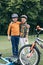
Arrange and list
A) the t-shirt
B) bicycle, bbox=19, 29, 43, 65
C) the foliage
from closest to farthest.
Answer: bicycle, bbox=19, 29, 43, 65 < the t-shirt < the foliage

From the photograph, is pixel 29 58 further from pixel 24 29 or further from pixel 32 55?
pixel 24 29

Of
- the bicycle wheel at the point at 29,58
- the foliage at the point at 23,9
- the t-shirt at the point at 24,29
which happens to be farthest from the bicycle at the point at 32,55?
the foliage at the point at 23,9

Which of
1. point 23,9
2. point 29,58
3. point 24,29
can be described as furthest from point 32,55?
point 23,9

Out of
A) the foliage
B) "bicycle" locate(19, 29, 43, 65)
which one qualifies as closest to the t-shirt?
"bicycle" locate(19, 29, 43, 65)

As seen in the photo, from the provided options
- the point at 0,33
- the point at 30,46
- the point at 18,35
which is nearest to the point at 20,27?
the point at 18,35

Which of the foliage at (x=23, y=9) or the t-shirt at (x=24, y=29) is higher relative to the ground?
the t-shirt at (x=24, y=29)

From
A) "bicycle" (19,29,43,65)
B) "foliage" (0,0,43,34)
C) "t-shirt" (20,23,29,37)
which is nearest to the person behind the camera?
"bicycle" (19,29,43,65)

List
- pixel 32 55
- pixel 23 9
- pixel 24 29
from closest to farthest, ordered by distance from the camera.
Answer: pixel 32 55 → pixel 24 29 → pixel 23 9

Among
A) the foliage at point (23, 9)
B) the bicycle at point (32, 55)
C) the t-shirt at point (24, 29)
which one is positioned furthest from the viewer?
the foliage at point (23, 9)

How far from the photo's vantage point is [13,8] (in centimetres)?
2569

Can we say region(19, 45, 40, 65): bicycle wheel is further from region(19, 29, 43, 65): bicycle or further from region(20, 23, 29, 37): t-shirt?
region(20, 23, 29, 37): t-shirt

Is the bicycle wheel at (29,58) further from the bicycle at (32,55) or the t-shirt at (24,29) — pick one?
the t-shirt at (24,29)

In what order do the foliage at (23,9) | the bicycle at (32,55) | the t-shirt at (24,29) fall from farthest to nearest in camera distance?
1. the foliage at (23,9)
2. the t-shirt at (24,29)
3. the bicycle at (32,55)

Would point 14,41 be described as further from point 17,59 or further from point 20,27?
point 17,59
